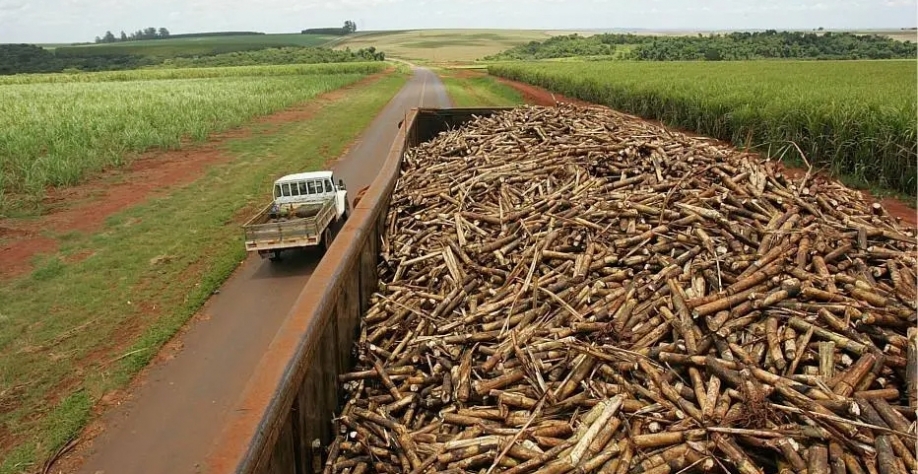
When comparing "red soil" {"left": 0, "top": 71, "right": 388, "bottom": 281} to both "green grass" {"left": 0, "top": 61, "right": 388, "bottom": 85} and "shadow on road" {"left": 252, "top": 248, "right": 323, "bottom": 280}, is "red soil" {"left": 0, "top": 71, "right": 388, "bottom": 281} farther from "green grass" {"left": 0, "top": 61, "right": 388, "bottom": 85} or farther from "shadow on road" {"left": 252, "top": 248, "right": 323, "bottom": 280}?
"green grass" {"left": 0, "top": 61, "right": 388, "bottom": 85}

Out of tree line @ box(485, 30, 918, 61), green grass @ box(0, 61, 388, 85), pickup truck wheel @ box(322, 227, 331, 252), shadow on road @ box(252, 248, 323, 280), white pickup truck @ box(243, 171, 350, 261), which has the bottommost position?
shadow on road @ box(252, 248, 323, 280)

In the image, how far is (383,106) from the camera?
37.0 m

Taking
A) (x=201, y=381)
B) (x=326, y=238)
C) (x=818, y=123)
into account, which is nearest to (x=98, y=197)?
(x=326, y=238)

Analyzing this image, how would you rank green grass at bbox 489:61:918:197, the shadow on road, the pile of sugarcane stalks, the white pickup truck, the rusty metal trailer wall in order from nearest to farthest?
1. the rusty metal trailer wall
2. the pile of sugarcane stalks
3. the white pickup truck
4. the shadow on road
5. green grass at bbox 489:61:918:197

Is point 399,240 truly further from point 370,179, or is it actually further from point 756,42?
point 756,42

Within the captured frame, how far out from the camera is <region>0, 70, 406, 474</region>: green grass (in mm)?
6598

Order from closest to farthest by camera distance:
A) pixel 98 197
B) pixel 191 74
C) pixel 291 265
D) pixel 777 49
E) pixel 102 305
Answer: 1. pixel 102 305
2. pixel 291 265
3. pixel 98 197
4. pixel 191 74
5. pixel 777 49

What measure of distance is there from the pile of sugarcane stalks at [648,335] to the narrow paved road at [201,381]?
1.94 m

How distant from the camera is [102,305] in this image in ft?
30.0

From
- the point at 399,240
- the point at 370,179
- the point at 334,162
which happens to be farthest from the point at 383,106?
the point at 399,240

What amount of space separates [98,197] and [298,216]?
8.11 metres

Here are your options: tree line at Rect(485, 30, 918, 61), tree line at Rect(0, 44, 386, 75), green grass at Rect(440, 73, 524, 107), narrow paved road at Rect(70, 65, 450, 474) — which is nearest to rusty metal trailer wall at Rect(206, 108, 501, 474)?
narrow paved road at Rect(70, 65, 450, 474)

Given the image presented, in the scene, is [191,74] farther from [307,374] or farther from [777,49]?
[307,374]

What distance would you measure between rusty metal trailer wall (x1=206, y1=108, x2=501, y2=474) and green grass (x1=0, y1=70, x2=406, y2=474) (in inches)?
127
